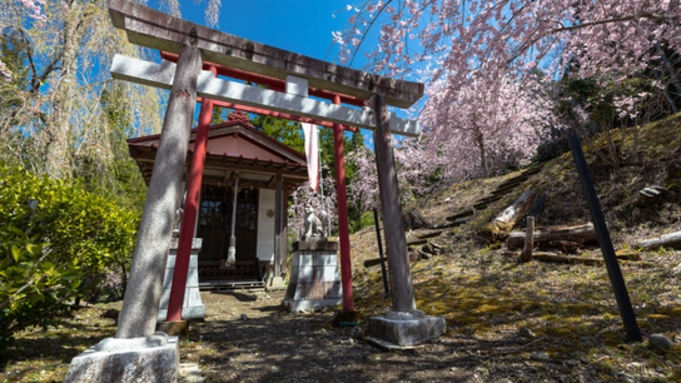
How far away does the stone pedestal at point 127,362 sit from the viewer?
2.26 m

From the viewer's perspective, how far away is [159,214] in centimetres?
282

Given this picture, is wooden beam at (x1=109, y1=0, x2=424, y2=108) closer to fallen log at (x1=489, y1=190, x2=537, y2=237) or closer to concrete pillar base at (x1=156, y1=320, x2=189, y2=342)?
concrete pillar base at (x1=156, y1=320, x2=189, y2=342)

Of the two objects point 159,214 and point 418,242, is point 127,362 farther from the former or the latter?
point 418,242

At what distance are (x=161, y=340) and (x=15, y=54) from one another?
31.4 feet

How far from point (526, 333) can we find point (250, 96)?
4095 mm

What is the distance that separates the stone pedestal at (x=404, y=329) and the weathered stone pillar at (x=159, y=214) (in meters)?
2.40

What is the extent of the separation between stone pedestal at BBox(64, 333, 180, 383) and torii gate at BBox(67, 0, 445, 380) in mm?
78

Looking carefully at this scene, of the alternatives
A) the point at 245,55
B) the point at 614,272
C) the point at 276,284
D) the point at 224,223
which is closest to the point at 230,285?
the point at 276,284

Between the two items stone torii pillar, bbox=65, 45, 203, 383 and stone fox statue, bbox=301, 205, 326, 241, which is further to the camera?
stone fox statue, bbox=301, 205, 326, 241

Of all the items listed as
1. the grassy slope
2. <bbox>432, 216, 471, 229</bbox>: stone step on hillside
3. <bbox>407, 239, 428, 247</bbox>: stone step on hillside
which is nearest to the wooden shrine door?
the grassy slope

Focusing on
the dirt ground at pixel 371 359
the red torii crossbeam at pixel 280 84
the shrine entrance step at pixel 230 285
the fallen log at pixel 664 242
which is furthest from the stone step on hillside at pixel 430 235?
the dirt ground at pixel 371 359

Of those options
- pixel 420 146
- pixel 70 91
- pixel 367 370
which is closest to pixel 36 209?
pixel 367 370

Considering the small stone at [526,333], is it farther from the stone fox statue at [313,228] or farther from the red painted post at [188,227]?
the stone fox statue at [313,228]

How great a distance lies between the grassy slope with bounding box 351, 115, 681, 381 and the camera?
9.40 feet
